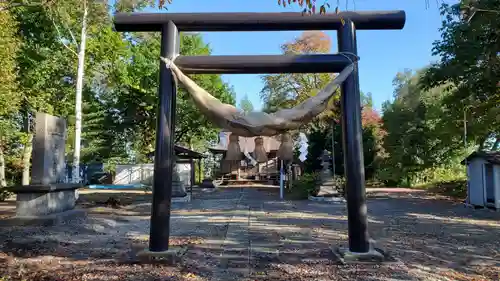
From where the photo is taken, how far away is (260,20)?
214 inches

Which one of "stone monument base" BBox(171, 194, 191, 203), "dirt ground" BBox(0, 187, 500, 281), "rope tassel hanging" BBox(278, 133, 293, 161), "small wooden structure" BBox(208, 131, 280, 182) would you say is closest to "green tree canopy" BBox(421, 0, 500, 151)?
"dirt ground" BBox(0, 187, 500, 281)

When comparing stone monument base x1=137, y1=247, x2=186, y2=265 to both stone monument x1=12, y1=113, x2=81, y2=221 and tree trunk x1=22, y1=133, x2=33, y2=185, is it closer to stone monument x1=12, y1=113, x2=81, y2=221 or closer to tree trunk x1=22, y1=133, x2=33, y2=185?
stone monument x1=12, y1=113, x2=81, y2=221

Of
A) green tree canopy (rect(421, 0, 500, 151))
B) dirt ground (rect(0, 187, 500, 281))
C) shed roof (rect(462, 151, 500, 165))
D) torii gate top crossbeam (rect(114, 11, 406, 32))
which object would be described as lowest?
dirt ground (rect(0, 187, 500, 281))

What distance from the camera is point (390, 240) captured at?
758 cm

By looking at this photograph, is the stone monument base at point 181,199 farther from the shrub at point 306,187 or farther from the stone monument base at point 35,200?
the stone monument base at point 35,200

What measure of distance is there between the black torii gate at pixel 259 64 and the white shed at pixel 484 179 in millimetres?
10200

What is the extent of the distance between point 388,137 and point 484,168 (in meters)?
14.0

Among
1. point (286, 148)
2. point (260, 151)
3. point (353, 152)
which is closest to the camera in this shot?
point (353, 152)

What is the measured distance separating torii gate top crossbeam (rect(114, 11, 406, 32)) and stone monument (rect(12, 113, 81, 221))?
249 inches

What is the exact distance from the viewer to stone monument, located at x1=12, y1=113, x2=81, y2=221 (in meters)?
9.88

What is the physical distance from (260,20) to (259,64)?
1.96 feet

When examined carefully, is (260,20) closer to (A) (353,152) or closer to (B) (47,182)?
(A) (353,152)

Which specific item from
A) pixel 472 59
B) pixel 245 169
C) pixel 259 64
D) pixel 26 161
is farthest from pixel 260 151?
pixel 245 169

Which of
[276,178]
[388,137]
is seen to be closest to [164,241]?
[388,137]
